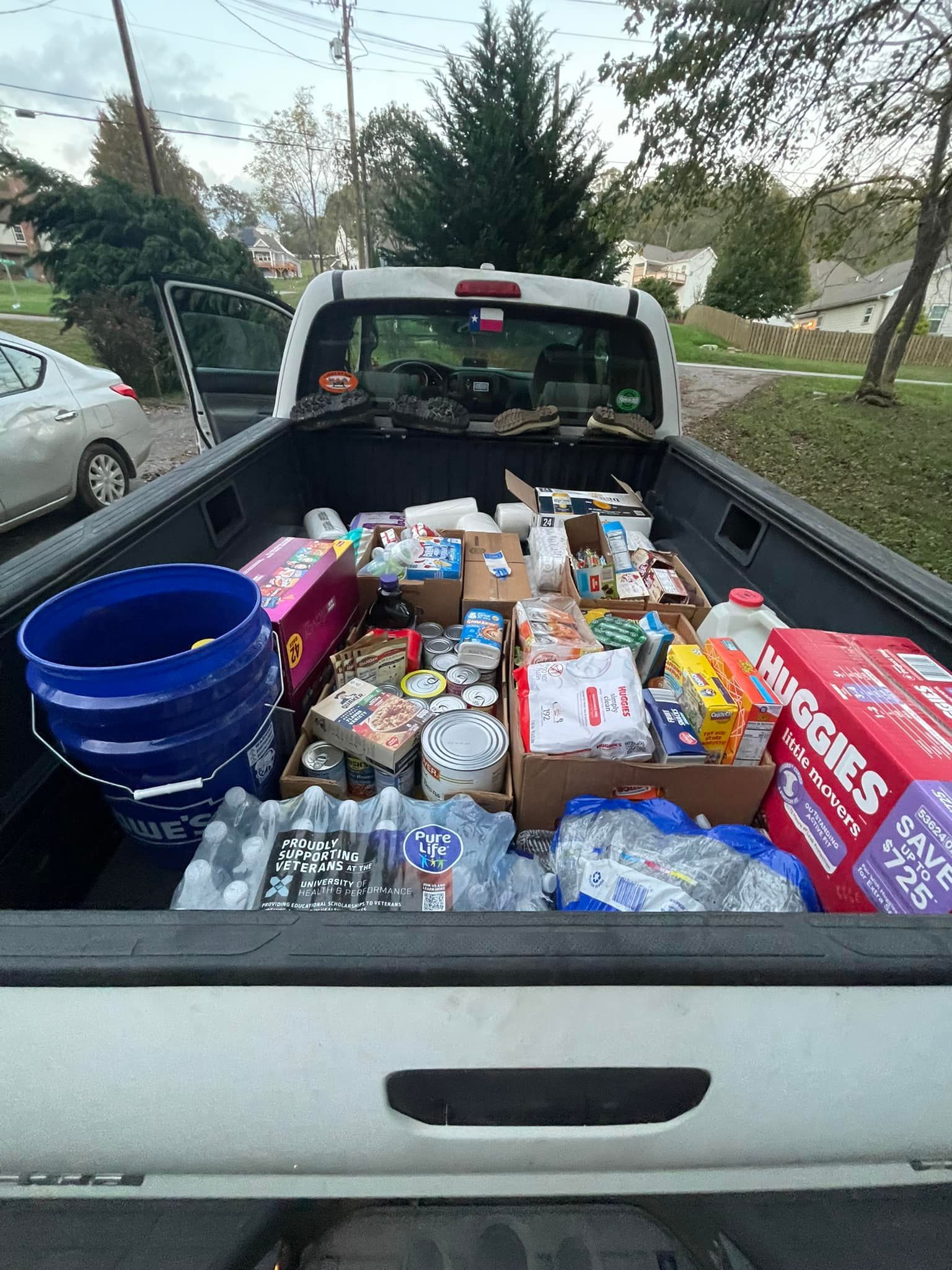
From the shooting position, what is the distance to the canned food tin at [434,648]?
1999 mm

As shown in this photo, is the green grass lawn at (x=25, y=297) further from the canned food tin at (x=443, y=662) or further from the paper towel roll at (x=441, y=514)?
the canned food tin at (x=443, y=662)

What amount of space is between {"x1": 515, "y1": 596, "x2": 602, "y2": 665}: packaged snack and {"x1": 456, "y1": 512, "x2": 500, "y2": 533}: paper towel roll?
0.72m

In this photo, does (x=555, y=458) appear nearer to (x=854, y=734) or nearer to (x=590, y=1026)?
(x=854, y=734)

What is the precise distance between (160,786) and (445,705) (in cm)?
73

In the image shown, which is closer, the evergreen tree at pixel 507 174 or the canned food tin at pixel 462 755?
the canned food tin at pixel 462 755

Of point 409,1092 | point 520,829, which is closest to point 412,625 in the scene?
point 520,829

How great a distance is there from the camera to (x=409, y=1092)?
30.9 inches

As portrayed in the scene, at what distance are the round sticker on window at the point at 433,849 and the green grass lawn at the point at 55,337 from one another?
13.5m

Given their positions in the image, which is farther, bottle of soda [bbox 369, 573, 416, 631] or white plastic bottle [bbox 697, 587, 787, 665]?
bottle of soda [bbox 369, 573, 416, 631]

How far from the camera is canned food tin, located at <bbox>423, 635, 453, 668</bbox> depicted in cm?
200

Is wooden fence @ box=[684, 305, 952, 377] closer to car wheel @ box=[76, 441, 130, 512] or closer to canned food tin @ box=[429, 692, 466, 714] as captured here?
car wheel @ box=[76, 441, 130, 512]

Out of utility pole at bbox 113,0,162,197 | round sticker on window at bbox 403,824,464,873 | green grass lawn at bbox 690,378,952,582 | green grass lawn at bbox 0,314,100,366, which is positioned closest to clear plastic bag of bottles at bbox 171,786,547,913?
round sticker on window at bbox 403,824,464,873

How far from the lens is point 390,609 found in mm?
2141

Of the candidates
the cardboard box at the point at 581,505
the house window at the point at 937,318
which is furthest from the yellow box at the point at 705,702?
the house window at the point at 937,318
